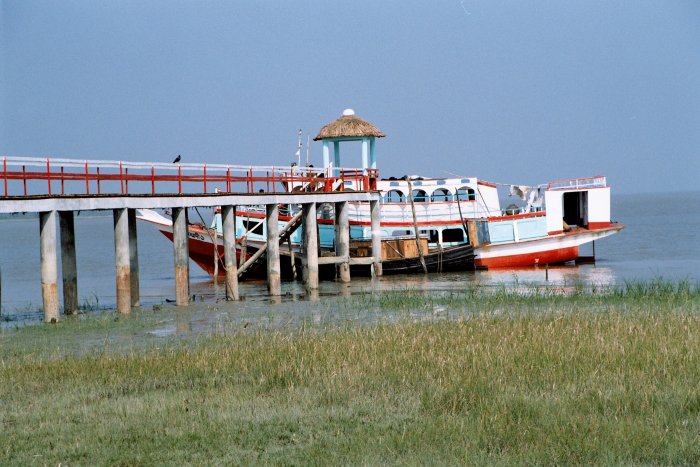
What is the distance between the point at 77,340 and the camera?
822 inches

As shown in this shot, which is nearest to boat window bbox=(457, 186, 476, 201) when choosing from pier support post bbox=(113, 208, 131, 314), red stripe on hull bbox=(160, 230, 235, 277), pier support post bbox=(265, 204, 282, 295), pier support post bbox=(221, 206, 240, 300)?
red stripe on hull bbox=(160, 230, 235, 277)

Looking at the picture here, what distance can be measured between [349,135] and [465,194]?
19.6 ft

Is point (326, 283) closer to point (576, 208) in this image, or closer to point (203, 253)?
point (203, 253)

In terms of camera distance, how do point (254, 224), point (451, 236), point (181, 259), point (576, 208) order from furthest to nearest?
1. point (576, 208)
2. point (451, 236)
3. point (254, 224)
4. point (181, 259)

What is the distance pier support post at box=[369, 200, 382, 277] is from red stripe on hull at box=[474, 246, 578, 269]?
5.40 metres

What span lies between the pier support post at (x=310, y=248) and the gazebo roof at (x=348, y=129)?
6822 mm

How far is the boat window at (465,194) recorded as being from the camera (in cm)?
4478

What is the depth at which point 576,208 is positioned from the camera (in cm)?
4891

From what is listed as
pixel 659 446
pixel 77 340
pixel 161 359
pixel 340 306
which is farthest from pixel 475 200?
pixel 659 446

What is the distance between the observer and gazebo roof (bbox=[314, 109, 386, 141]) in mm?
43094

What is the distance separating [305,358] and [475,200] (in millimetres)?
30301

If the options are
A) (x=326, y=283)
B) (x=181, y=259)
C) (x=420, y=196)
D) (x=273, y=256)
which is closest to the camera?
(x=181, y=259)

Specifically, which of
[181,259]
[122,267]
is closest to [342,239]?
[181,259]

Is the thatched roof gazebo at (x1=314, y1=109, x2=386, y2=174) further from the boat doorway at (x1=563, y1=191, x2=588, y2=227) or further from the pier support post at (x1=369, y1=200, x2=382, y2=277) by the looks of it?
the boat doorway at (x1=563, y1=191, x2=588, y2=227)
